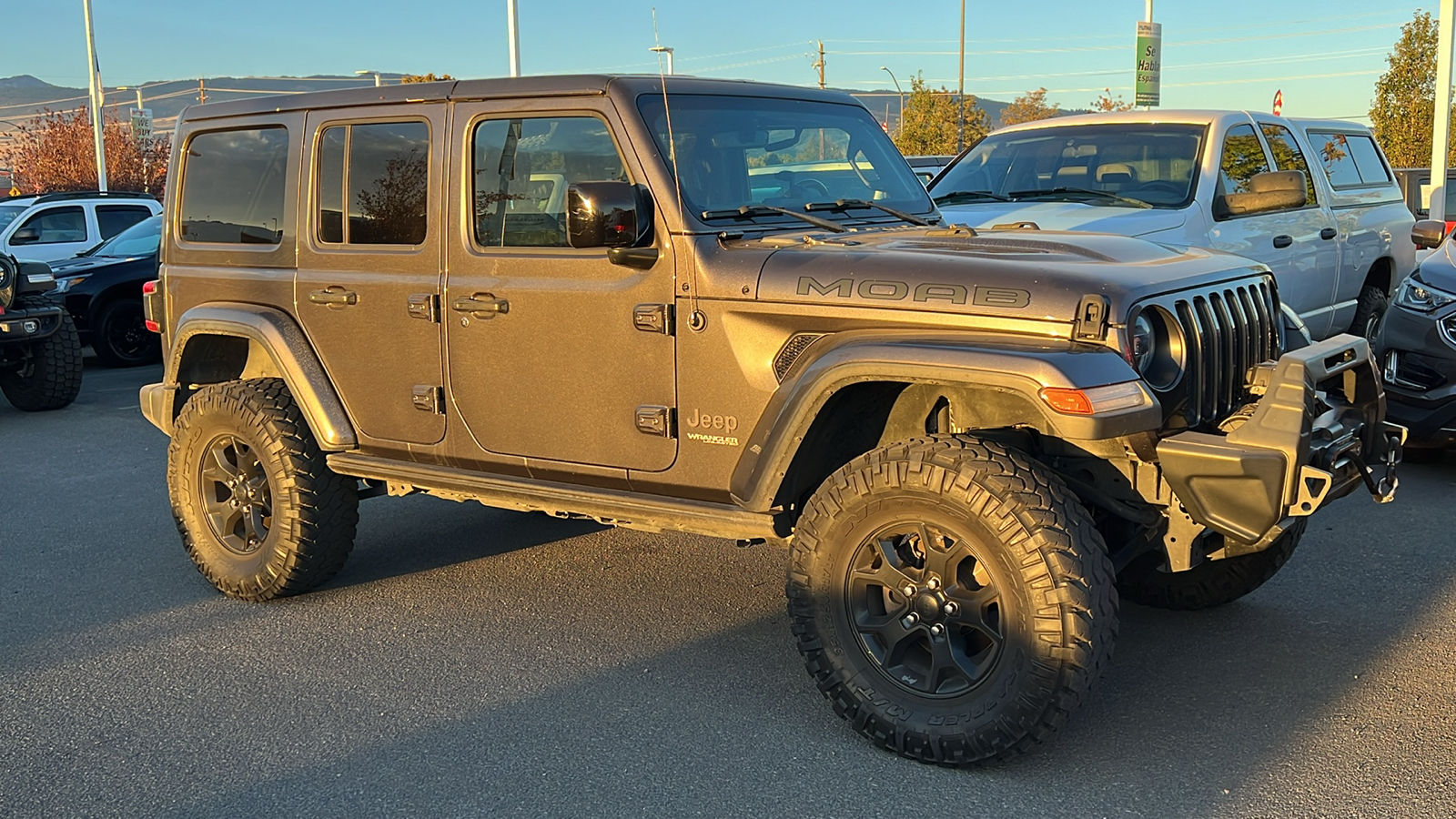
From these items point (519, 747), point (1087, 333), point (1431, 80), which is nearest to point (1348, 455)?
point (1087, 333)

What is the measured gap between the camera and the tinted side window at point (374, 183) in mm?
4883

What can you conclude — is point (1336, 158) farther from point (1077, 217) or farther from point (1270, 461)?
point (1270, 461)

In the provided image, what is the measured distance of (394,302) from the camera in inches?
193

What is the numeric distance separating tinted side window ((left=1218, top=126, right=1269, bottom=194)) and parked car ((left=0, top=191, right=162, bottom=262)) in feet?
39.5

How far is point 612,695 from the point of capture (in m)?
4.37

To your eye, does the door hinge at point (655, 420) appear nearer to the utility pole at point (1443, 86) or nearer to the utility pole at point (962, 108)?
the utility pole at point (1443, 86)

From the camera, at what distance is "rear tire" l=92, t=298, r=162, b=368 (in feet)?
43.7

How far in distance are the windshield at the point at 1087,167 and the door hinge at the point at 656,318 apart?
4.41 meters

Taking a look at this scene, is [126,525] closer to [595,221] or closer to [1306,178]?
[595,221]

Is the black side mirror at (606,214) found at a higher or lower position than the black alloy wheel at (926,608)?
higher

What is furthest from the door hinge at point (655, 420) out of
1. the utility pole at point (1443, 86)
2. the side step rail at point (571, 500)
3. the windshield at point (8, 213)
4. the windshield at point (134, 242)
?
the utility pole at point (1443, 86)

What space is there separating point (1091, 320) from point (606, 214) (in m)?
1.55

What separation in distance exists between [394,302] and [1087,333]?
2617 millimetres

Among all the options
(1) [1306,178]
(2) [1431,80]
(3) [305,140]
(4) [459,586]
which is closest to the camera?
(3) [305,140]
